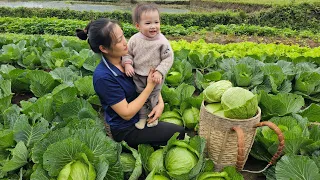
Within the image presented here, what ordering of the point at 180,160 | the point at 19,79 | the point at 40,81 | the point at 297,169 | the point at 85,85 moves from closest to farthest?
the point at 297,169, the point at 180,160, the point at 85,85, the point at 40,81, the point at 19,79

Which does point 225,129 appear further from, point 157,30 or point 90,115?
point 90,115

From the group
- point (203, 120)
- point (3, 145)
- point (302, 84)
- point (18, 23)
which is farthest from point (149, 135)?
point (18, 23)

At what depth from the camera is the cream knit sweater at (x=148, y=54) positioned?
280 centimetres

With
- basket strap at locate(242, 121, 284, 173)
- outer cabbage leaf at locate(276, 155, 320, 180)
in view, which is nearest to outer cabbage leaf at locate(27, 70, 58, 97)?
basket strap at locate(242, 121, 284, 173)

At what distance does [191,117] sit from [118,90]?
116 cm

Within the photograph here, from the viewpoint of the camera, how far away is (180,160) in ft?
8.51

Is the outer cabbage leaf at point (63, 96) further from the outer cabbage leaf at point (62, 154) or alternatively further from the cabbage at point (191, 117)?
the cabbage at point (191, 117)

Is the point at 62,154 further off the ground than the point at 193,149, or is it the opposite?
the point at 62,154

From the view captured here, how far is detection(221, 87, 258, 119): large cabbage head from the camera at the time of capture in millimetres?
2611

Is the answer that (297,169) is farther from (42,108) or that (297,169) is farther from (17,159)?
(42,108)

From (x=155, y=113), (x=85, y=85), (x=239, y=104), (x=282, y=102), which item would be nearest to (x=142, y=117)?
(x=155, y=113)

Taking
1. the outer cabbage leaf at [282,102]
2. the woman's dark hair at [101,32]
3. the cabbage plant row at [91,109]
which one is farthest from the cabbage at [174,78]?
the woman's dark hair at [101,32]

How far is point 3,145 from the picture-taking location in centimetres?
284

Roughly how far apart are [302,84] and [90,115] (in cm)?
281
